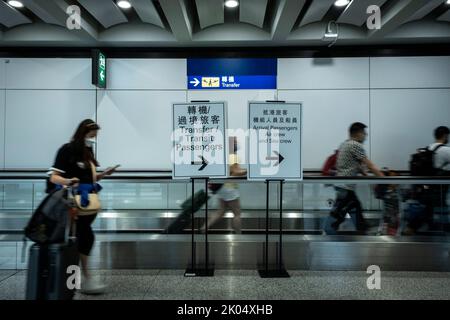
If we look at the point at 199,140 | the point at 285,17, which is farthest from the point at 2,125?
the point at 285,17

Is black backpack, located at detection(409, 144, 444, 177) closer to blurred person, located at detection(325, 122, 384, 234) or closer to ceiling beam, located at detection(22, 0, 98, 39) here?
blurred person, located at detection(325, 122, 384, 234)

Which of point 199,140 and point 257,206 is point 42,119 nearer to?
point 199,140

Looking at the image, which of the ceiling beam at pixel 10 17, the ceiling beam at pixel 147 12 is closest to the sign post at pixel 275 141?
the ceiling beam at pixel 147 12

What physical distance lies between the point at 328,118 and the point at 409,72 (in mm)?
2081

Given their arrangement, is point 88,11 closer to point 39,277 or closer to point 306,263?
point 39,277

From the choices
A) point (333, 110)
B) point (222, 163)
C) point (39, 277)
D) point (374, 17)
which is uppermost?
point (374, 17)

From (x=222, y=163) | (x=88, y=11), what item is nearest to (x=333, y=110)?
(x=222, y=163)

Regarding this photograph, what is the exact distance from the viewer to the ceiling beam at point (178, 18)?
5059mm

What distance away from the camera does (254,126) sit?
3.50m

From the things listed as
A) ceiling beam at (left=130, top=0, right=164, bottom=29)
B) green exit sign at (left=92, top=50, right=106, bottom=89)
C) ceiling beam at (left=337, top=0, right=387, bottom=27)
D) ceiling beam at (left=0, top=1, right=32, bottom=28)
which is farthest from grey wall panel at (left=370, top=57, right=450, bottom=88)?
ceiling beam at (left=0, top=1, right=32, bottom=28)

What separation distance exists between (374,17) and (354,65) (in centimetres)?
146

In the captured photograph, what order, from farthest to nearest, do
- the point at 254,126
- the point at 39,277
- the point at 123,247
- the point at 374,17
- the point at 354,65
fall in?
the point at 354,65, the point at 374,17, the point at 123,247, the point at 254,126, the point at 39,277

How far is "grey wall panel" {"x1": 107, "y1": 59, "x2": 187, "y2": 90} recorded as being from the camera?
23.5 feet

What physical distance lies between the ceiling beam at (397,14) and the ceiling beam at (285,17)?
1.63m
